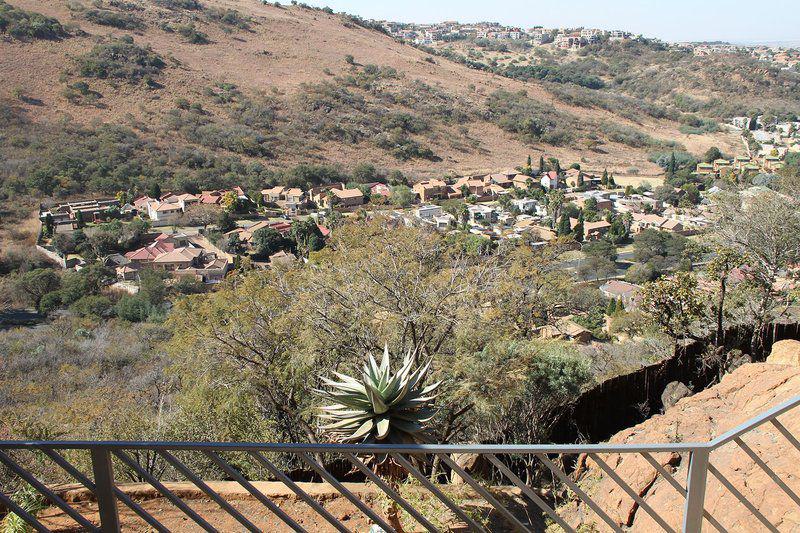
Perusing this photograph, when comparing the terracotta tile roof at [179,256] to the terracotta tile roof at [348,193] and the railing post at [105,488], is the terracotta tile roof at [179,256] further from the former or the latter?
the railing post at [105,488]

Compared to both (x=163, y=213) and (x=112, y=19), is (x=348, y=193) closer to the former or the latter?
(x=163, y=213)

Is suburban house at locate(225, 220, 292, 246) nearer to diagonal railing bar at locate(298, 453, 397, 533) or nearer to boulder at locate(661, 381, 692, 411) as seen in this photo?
boulder at locate(661, 381, 692, 411)

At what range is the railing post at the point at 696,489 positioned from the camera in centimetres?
212

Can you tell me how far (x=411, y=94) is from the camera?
68375 millimetres

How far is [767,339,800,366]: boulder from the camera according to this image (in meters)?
7.41

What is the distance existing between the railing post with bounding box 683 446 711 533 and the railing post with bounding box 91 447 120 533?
2.02 metres

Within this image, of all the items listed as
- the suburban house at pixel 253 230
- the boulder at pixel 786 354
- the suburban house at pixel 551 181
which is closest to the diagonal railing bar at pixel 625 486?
the boulder at pixel 786 354

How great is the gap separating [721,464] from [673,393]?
3.72m

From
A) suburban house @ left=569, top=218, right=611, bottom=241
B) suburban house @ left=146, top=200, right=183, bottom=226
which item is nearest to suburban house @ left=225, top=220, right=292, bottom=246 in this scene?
suburban house @ left=146, top=200, right=183, bottom=226

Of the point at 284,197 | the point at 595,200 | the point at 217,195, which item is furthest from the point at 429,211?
the point at 217,195

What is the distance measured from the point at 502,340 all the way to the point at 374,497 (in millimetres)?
4531

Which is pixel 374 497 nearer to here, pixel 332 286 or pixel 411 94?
pixel 332 286

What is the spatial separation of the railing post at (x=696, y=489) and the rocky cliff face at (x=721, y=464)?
1.96m

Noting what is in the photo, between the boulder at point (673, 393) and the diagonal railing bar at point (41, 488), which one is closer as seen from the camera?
the diagonal railing bar at point (41, 488)
